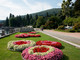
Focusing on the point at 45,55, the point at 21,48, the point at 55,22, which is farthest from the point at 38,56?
the point at 55,22

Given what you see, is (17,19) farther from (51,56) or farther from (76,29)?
(51,56)

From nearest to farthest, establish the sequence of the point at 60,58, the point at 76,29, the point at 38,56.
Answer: the point at 38,56 → the point at 60,58 → the point at 76,29

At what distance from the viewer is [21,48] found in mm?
6043

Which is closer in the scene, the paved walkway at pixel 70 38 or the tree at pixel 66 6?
the paved walkway at pixel 70 38

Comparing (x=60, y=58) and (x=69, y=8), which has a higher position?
(x=69, y=8)

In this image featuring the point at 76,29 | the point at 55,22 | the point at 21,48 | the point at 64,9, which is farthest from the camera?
the point at 64,9

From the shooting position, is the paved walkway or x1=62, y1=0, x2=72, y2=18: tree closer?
the paved walkway

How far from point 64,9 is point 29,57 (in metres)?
49.5

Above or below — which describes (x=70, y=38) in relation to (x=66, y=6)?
below

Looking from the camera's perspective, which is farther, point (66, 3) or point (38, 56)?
point (66, 3)

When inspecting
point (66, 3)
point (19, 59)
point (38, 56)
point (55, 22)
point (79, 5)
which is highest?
point (66, 3)

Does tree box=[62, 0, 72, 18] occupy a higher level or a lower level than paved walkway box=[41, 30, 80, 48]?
higher

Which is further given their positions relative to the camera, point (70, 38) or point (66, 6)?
point (66, 6)

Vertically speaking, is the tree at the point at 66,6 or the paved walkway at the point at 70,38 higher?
the tree at the point at 66,6
